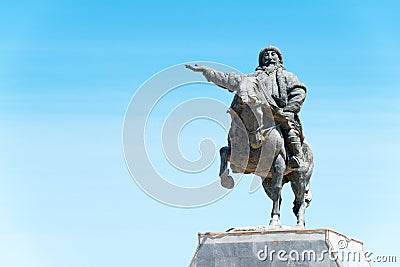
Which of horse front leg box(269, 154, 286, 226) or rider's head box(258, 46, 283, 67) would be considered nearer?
horse front leg box(269, 154, 286, 226)

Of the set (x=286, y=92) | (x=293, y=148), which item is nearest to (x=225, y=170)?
(x=293, y=148)

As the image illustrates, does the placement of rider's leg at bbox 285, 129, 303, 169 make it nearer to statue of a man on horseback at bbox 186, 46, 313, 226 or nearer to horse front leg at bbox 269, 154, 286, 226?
statue of a man on horseback at bbox 186, 46, 313, 226

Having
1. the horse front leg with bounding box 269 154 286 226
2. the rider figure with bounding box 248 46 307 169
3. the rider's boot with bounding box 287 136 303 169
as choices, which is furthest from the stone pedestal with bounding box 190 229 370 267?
the rider figure with bounding box 248 46 307 169

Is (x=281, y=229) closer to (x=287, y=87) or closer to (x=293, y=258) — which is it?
(x=293, y=258)

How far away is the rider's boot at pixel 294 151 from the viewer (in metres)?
16.6

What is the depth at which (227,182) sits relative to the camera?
16031mm

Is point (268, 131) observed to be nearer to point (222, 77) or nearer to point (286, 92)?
point (286, 92)

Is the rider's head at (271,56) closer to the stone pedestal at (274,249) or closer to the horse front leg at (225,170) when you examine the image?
the horse front leg at (225,170)

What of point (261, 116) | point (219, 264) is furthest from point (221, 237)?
point (261, 116)

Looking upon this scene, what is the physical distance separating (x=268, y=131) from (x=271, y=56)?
2.18 m

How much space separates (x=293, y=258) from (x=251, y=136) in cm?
266

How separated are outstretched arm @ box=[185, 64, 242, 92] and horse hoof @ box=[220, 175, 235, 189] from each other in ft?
5.99

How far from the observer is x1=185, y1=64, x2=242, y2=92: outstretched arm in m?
16.1

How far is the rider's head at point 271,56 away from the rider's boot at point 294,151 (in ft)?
6.38
